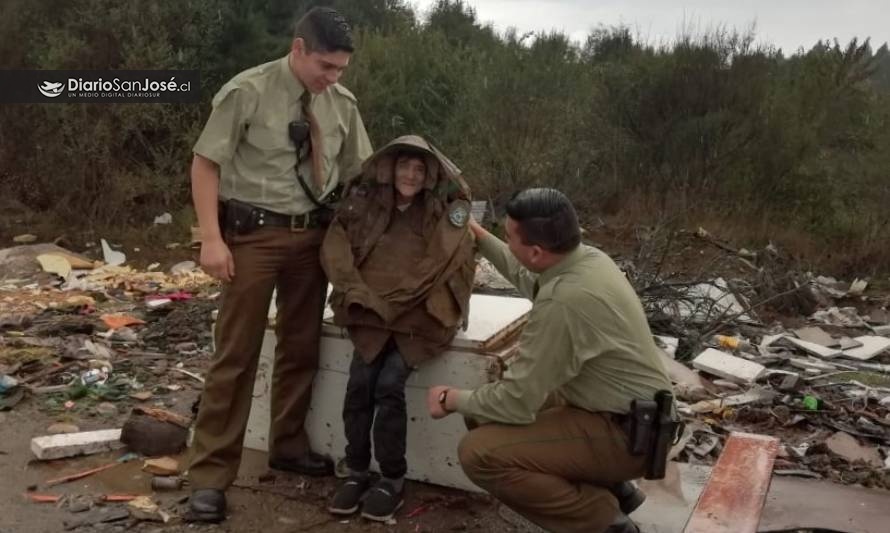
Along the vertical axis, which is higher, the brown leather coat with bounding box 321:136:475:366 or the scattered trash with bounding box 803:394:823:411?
the brown leather coat with bounding box 321:136:475:366

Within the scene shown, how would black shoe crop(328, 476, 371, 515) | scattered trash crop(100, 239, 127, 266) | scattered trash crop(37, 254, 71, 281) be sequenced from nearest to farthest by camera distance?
black shoe crop(328, 476, 371, 515) → scattered trash crop(37, 254, 71, 281) → scattered trash crop(100, 239, 127, 266)

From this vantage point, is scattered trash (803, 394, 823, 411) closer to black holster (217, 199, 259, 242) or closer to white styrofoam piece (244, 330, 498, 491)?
white styrofoam piece (244, 330, 498, 491)

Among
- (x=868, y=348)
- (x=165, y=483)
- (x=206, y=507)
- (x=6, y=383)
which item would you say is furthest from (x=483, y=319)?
(x=868, y=348)

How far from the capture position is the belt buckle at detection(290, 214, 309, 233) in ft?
13.3

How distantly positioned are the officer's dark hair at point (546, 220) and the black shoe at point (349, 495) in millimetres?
1495

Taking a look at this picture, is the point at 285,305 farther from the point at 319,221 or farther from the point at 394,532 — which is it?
the point at 394,532

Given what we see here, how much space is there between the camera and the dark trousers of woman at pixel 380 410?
155 inches

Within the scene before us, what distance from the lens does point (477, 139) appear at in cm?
1270

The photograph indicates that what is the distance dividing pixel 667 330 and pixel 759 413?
5.62 feet

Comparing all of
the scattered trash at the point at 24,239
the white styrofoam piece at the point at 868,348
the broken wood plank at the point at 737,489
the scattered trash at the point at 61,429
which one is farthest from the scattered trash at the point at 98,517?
the scattered trash at the point at 24,239

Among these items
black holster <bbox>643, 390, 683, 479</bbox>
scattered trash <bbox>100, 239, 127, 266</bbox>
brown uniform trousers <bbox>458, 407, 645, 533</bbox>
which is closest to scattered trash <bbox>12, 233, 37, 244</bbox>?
scattered trash <bbox>100, 239, 127, 266</bbox>

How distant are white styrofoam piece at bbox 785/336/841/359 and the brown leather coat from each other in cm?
439

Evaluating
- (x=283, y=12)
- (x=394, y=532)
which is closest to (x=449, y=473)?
(x=394, y=532)

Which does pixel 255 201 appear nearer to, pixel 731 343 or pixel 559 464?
pixel 559 464
